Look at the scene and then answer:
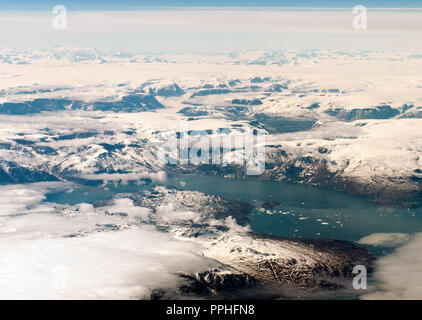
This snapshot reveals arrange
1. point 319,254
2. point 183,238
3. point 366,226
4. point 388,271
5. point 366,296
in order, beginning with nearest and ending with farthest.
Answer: point 366,296 < point 388,271 < point 319,254 < point 183,238 < point 366,226

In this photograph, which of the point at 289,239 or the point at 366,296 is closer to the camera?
the point at 366,296

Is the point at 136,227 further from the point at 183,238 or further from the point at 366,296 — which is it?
the point at 366,296

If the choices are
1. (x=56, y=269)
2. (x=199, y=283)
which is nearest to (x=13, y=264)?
(x=56, y=269)

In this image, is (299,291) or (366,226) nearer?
(299,291)

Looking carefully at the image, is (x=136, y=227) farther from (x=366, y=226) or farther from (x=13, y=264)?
(x=366, y=226)

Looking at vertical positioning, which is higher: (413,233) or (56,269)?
(56,269)
